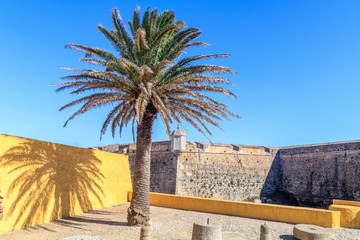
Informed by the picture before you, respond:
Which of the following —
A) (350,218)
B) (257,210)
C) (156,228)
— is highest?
(350,218)

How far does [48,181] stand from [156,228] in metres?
4.00

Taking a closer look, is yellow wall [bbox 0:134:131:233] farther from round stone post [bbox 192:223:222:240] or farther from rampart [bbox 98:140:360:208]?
rampart [bbox 98:140:360:208]

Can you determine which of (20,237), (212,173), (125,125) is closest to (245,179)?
(212,173)

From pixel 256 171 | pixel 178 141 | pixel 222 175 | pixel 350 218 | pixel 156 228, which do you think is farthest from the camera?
pixel 256 171

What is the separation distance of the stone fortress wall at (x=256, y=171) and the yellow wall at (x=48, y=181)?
28.5ft

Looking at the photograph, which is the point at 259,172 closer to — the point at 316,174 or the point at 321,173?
the point at 316,174

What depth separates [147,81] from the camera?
8.51 meters

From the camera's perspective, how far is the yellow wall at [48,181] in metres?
7.60

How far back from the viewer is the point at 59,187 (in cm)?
936

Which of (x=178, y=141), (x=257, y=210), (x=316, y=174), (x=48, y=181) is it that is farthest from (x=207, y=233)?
(x=316, y=174)

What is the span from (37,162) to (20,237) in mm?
2393

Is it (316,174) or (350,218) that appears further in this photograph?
(316,174)

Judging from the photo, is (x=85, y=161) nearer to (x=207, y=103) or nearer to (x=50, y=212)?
(x=50, y=212)

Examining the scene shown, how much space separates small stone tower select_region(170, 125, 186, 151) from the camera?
66.4 feet
